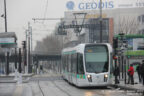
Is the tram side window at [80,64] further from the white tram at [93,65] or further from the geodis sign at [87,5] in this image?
the geodis sign at [87,5]

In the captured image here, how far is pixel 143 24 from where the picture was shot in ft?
264

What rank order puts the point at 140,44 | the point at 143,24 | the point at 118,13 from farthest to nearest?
the point at 118,13, the point at 143,24, the point at 140,44

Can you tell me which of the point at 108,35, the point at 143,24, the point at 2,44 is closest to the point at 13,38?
the point at 2,44

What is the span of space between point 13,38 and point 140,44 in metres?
33.5

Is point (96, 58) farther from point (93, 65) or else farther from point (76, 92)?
point (76, 92)

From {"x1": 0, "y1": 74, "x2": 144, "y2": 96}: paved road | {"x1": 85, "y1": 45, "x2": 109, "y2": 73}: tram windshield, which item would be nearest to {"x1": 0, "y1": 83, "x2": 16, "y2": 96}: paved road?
{"x1": 0, "y1": 74, "x2": 144, "y2": 96}: paved road

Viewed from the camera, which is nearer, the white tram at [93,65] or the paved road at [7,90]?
the paved road at [7,90]

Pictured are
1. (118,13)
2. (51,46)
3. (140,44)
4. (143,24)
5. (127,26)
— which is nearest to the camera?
(140,44)

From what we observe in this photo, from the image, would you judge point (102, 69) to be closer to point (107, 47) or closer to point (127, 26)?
point (107, 47)

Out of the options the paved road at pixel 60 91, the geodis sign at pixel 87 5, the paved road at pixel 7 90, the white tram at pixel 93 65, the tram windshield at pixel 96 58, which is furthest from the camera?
the geodis sign at pixel 87 5

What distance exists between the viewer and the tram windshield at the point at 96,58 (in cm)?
2680

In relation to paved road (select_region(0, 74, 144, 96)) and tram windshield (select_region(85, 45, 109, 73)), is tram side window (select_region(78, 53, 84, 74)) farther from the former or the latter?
paved road (select_region(0, 74, 144, 96))

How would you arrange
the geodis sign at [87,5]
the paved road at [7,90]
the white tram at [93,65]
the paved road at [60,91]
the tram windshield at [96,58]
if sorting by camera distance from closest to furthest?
the paved road at [60,91] → the paved road at [7,90] → the white tram at [93,65] → the tram windshield at [96,58] → the geodis sign at [87,5]

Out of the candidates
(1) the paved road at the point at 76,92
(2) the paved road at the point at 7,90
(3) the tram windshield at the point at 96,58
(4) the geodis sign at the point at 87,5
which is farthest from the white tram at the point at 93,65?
(4) the geodis sign at the point at 87,5
